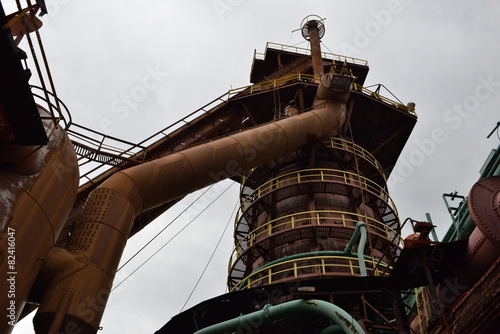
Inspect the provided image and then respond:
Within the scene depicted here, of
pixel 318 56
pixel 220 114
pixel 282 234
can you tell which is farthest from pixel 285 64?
pixel 282 234

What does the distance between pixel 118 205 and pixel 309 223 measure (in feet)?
24.8

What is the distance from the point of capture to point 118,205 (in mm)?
11023

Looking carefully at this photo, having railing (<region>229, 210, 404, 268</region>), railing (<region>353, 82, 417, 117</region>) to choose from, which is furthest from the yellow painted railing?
railing (<region>229, 210, 404, 268</region>)

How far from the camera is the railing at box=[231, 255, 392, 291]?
13.8m

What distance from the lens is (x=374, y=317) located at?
43.6 feet

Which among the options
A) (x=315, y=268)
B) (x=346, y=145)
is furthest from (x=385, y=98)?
(x=315, y=268)

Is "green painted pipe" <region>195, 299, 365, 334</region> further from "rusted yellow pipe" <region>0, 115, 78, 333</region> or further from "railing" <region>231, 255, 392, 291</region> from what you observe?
"rusted yellow pipe" <region>0, 115, 78, 333</region>

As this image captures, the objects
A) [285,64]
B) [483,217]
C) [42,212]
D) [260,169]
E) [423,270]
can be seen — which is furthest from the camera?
[285,64]

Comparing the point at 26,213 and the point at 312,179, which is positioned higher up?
the point at 312,179

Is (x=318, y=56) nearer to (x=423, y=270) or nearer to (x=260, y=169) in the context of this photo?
(x=260, y=169)

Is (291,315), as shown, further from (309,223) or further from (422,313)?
(309,223)

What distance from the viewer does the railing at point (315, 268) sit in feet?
45.4

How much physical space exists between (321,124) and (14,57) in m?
13.1

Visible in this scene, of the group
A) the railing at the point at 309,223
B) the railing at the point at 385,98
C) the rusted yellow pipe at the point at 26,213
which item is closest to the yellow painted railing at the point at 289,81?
the railing at the point at 385,98
